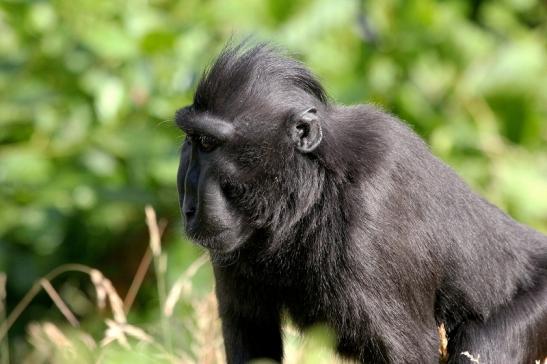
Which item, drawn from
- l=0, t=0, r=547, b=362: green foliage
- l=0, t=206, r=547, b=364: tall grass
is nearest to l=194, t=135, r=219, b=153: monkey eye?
l=0, t=206, r=547, b=364: tall grass

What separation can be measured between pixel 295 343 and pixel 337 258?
5.48 feet

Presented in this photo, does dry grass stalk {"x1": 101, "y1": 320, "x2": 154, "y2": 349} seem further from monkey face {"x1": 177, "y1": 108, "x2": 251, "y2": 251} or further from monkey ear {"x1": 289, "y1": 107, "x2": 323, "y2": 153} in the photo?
monkey ear {"x1": 289, "y1": 107, "x2": 323, "y2": 153}

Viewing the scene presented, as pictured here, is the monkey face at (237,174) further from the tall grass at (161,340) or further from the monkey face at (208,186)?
the tall grass at (161,340)

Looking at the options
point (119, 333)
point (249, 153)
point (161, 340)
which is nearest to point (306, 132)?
point (249, 153)

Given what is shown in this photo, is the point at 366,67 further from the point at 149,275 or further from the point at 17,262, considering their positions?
the point at 17,262

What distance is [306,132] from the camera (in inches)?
219

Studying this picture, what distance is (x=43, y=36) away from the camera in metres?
9.93

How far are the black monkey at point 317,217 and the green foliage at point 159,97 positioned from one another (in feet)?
10.8

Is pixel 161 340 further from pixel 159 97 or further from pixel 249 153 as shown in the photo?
pixel 159 97

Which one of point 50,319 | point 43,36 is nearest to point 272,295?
point 43,36

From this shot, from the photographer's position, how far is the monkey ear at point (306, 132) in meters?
5.54

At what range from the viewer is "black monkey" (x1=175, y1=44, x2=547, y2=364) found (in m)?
5.51

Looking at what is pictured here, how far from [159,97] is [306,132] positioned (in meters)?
4.12

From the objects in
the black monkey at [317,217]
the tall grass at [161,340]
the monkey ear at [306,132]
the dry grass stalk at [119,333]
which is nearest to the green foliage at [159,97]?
the tall grass at [161,340]
